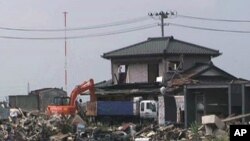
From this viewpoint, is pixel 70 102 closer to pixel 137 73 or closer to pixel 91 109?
pixel 91 109

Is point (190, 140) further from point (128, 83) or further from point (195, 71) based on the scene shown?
point (128, 83)

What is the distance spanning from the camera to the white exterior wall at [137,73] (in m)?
51.5

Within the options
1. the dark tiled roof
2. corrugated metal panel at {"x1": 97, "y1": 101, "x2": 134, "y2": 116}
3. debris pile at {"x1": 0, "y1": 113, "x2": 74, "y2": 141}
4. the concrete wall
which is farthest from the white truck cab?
the concrete wall

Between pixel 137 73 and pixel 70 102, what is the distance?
37.6 feet

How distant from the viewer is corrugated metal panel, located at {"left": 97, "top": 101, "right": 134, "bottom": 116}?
138 feet

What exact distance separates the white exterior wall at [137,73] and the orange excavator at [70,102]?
8.68 metres

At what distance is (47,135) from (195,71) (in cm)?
1924

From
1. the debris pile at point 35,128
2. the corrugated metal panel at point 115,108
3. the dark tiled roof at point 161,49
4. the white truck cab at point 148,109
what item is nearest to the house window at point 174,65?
the dark tiled roof at point 161,49

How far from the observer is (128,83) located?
51.3m

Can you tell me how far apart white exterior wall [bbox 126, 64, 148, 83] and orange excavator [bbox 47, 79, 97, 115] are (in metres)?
8.68

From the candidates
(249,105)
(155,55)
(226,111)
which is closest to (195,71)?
(155,55)

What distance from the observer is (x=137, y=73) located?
170 feet

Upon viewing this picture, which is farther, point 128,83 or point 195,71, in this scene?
point 128,83

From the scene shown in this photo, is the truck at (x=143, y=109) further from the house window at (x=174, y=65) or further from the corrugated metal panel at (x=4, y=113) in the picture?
the house window at (x=174, y=65)
